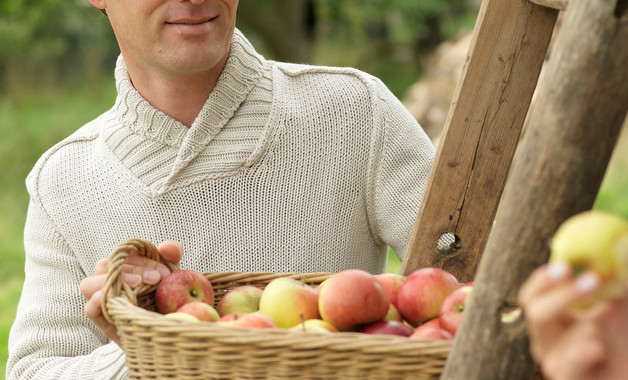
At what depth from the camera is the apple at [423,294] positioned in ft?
4.65

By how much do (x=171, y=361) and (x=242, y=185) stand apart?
0.98 metres

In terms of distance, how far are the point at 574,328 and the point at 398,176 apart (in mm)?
1359

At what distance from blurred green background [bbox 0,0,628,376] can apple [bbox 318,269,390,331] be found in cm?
324

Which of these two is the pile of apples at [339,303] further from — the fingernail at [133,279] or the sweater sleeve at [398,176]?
the sweater sleeve at [398,176]

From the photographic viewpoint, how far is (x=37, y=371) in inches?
75.9

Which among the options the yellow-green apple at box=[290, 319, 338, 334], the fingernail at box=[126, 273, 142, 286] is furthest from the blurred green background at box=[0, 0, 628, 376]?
the yellow-green apple at box=[290, 319, 338, 334]

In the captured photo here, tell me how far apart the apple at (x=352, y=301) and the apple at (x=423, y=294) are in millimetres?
53

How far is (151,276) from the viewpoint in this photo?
5.03ft

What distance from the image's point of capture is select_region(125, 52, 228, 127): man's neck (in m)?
2.19

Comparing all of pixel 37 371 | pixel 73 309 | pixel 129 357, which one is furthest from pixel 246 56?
pixel 129 357

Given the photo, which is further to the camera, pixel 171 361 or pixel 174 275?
pixel 174 275

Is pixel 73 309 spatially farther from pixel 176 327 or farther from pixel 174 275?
pixel 176 327

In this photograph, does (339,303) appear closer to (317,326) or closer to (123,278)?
(317,326)

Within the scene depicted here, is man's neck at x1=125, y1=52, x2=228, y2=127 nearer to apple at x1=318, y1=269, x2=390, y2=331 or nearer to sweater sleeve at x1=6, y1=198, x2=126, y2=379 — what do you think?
sweater sleeve at x1=6, y1=198, x2=126, y2=379
